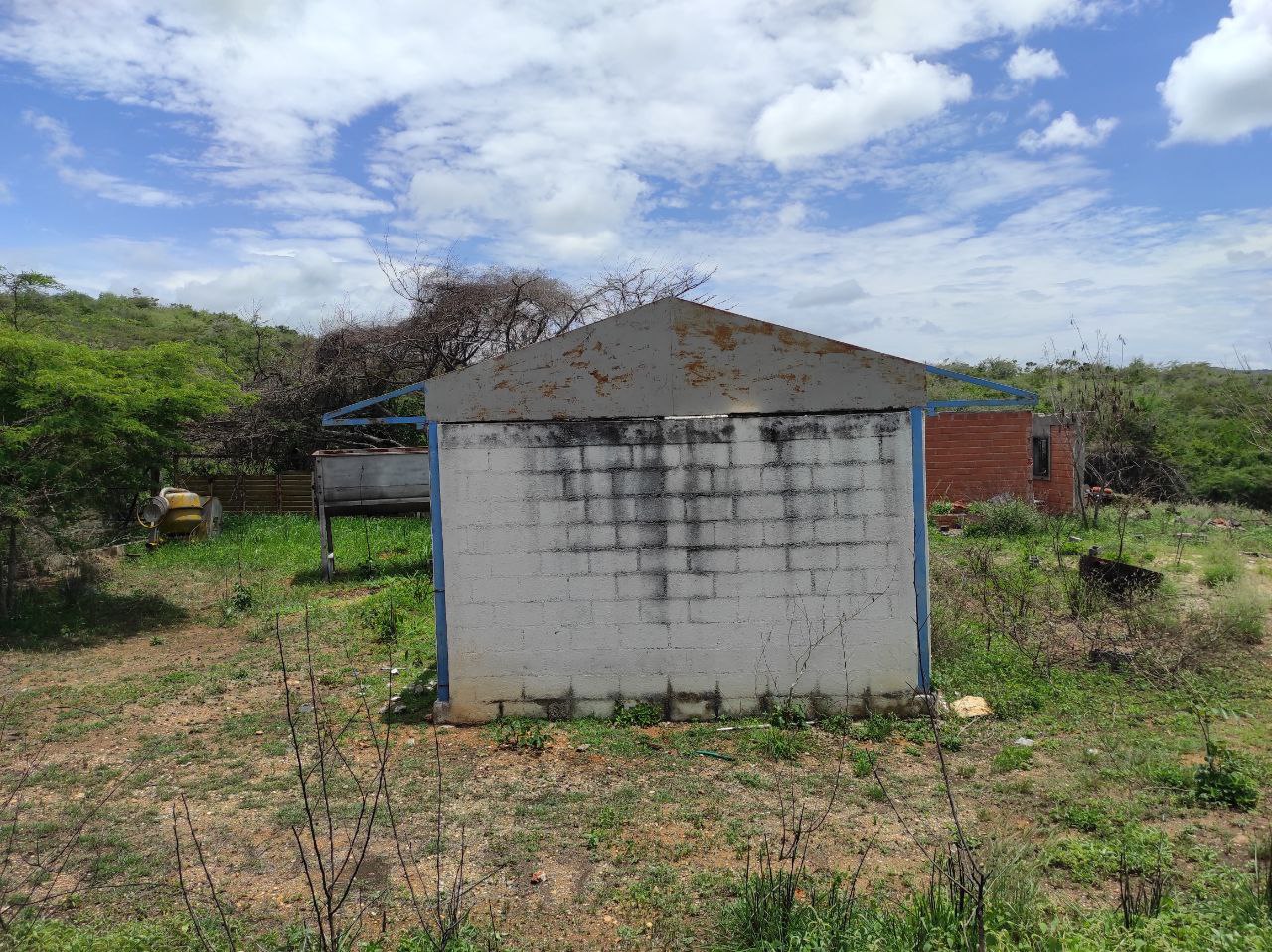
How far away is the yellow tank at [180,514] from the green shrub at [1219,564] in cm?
1729

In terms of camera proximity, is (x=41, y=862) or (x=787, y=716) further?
(x=787, y=716)

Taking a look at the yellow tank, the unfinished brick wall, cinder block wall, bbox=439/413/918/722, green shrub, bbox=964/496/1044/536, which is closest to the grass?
cinder block wall, bbox=439/413/918/722

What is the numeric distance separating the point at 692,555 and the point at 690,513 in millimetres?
366

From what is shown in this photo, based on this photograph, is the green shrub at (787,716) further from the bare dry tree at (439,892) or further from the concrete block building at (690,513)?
the bare dry tree at (439,892)

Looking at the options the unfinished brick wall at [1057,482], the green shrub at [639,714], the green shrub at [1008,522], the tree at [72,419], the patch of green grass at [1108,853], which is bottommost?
the patch of green grass at [1108,853]

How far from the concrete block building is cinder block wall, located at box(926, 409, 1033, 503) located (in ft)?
39.1

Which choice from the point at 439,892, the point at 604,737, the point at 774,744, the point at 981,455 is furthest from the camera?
the point at 981,455

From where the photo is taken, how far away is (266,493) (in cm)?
2044

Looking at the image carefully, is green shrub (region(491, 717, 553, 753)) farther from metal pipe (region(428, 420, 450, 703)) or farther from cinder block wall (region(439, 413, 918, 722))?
metal pipe (region(428, 420, 450, 703))

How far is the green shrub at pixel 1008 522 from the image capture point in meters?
16.2

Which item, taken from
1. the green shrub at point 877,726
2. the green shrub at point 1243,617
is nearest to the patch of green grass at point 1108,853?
the green shrub at point 877,726

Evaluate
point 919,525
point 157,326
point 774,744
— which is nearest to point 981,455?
point 919,525

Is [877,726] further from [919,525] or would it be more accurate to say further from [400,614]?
[400,614]

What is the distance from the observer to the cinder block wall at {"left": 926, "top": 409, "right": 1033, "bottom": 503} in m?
18.3
